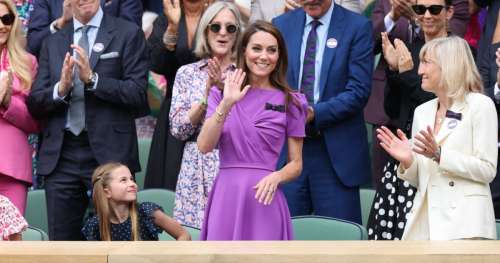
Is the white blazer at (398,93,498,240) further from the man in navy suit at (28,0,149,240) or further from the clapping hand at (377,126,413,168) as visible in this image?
the man in navy suit at (28,0,149,240)

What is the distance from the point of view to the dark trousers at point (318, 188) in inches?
328

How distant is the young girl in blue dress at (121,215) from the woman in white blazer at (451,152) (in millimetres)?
1349

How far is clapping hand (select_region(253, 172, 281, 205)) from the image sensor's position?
6852mm

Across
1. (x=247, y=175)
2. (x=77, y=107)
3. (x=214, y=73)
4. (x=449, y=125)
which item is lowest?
(x=247, y=175)

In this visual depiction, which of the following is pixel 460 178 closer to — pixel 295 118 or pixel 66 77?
pixel 295 118

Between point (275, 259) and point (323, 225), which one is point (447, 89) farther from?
point (275, 259)

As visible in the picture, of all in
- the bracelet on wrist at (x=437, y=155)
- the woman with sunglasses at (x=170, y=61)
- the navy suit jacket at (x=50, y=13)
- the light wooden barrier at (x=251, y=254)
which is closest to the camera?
the light wooden barrier at (x=251, y=254)

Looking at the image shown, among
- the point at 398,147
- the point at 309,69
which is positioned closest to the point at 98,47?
the point at 309,69

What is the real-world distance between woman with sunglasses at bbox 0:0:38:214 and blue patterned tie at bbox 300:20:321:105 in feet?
6.03

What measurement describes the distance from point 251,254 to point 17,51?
172 inches

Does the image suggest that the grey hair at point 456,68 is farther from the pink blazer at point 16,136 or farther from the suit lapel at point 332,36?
the pink blazer at point 16,136

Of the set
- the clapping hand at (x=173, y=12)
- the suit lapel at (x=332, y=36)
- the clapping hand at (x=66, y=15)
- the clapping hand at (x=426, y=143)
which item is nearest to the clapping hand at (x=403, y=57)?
the suit lapel at (x=332, y=36)

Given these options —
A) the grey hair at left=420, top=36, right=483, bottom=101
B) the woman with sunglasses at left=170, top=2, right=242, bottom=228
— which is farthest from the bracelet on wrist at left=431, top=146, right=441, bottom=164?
the woman with sunglasses at left=170, top=2, right=242, bottom=228

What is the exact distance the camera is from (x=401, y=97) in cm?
832
